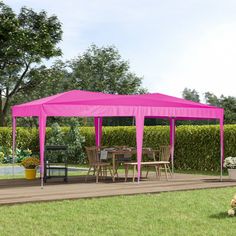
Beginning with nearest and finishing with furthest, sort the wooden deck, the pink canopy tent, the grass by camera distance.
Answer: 1. the grass
2. the wooden deck
3. the pink canopy tent

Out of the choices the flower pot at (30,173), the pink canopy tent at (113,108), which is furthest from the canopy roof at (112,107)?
the flower pot at (30,173)

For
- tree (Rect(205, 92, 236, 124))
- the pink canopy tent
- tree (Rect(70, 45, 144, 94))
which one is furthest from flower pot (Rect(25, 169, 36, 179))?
tree (Rect(205, 92, 236, 124))

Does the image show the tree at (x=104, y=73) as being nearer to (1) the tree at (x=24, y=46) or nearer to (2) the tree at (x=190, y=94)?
(1) the tree at (x=24, y=46)

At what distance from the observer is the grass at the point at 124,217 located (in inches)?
295

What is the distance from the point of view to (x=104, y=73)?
51562 millimetres

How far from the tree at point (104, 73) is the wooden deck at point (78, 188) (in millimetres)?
35525

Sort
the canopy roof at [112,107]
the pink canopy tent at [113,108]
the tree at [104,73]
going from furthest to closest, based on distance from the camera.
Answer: the tree at [104,73] → the canopy roof at [112,107] → the pink canopy tent at [113,108]

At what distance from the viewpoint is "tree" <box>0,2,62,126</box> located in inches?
1419

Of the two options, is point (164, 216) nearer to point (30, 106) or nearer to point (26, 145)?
point (30, 106)

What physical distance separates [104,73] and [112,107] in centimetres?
3864

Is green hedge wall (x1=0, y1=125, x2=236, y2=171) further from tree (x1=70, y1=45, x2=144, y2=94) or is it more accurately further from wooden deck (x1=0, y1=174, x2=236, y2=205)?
tree (x1=70, y1=45, x2=144, y2=94)

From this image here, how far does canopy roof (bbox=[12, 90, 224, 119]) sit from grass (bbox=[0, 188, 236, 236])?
9.50 ft

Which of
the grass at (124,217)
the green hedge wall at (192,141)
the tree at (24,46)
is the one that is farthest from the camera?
the tree at (24,46)

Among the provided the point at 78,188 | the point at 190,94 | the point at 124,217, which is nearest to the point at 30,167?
the point at 78,188
